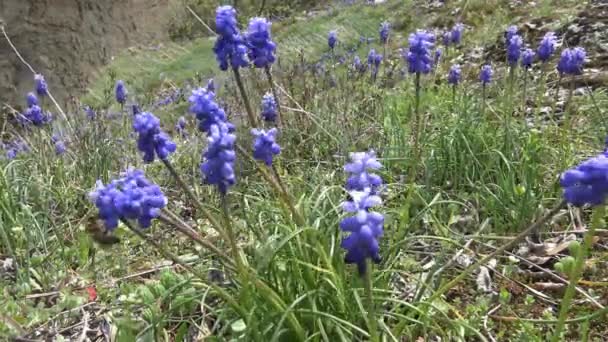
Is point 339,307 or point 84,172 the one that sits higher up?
point 339,307

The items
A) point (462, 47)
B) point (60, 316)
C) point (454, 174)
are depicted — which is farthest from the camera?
point (462, 47)

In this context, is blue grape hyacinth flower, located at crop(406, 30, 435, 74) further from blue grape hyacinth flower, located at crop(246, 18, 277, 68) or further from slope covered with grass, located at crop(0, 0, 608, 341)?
blue grape hyacinth flower, located at crop(246, 18, 277, 68)

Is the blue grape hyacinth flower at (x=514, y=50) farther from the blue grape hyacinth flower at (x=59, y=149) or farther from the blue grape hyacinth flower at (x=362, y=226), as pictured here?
the blue grape hyacinth flower at (x=59, y=149)

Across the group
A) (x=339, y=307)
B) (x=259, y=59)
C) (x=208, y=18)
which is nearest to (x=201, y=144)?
(x=259, y=59)

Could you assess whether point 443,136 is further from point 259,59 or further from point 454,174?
point 259,59

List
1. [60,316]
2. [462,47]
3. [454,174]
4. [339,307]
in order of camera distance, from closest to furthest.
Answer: [339,307] → [60,316] → [454,174] → [462,47]

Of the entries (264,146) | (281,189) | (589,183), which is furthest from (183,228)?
(589,183)

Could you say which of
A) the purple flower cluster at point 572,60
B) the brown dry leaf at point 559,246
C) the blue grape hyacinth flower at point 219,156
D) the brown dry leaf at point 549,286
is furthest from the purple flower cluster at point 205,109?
the purple flower cluster at point 572,60
